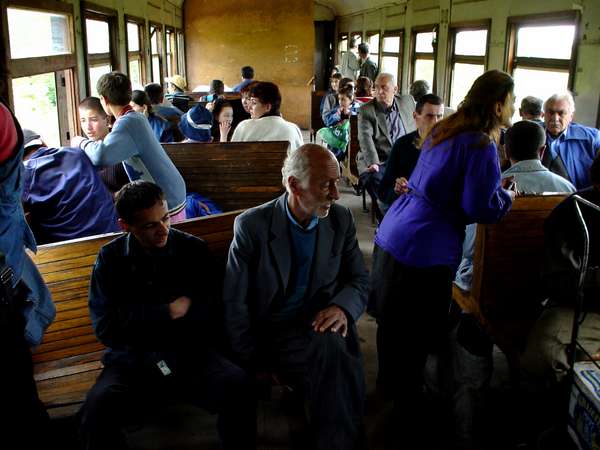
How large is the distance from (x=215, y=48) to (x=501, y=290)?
11.7 metres

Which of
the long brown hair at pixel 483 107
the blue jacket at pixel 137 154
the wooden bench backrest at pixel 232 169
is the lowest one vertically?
the wooden bench backrest at pixel 232 169

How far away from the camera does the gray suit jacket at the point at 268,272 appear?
2.27 metres

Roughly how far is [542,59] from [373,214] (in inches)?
84.3

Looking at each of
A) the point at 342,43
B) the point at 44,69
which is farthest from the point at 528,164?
the point at 342,43

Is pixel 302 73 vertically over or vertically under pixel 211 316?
over

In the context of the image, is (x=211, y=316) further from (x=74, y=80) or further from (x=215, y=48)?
(x=215, y=48)

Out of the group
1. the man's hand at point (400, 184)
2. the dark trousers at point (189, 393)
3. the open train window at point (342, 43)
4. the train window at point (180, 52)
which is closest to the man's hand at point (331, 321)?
the dark trousers at point (189, 393)

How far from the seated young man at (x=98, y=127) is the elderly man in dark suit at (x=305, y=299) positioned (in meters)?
1.29

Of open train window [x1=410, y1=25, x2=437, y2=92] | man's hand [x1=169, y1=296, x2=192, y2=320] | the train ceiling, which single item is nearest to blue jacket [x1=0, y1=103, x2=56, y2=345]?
man's hand [x1=169, y1=296, x2=192, y2=320]

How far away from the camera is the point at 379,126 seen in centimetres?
491

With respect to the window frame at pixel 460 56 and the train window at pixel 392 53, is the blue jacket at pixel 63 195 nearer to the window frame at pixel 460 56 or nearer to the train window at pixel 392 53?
the window frame at pixel 460 56

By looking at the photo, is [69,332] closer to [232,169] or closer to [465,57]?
[232,169]

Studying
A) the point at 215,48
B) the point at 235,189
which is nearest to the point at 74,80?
the point at 235,189

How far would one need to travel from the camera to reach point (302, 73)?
13430 millimetres
